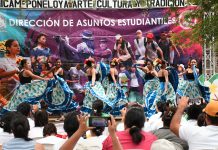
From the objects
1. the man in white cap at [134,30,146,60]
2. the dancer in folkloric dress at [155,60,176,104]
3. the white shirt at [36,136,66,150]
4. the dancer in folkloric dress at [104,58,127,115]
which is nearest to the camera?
the white shirt at [36,136,66,150]

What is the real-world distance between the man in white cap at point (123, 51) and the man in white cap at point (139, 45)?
16cm

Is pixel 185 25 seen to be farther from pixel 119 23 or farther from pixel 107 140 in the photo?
pixel 107 140

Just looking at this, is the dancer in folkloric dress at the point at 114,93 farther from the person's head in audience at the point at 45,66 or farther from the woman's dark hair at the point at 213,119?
the woman's dark hair at the point at 213,119

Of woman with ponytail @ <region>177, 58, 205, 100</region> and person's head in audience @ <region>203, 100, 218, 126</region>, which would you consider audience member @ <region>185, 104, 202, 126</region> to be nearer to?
person's head in audience @ <region>203, 100, 218, 126</region>

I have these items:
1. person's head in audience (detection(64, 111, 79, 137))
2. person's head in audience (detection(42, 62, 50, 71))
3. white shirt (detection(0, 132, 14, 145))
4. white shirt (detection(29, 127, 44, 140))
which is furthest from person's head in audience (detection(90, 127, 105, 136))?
person's head in audience (detection(42, 62, 50, 71))

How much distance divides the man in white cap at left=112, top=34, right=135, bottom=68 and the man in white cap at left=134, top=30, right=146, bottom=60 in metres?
0.16

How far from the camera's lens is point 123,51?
14.5 m

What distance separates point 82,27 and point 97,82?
2.47m

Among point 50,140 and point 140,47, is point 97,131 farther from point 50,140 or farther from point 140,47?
point 140,47

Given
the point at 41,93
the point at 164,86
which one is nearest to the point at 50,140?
the point at 41,93

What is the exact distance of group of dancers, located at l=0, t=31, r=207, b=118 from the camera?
36.7ft

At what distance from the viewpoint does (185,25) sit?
14164mm

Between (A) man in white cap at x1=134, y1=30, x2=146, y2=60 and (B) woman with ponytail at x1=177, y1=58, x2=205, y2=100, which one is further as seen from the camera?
(A) man in white cap at x1=134, y1=30, x2=146, y2=60

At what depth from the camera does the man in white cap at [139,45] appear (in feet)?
47.2
